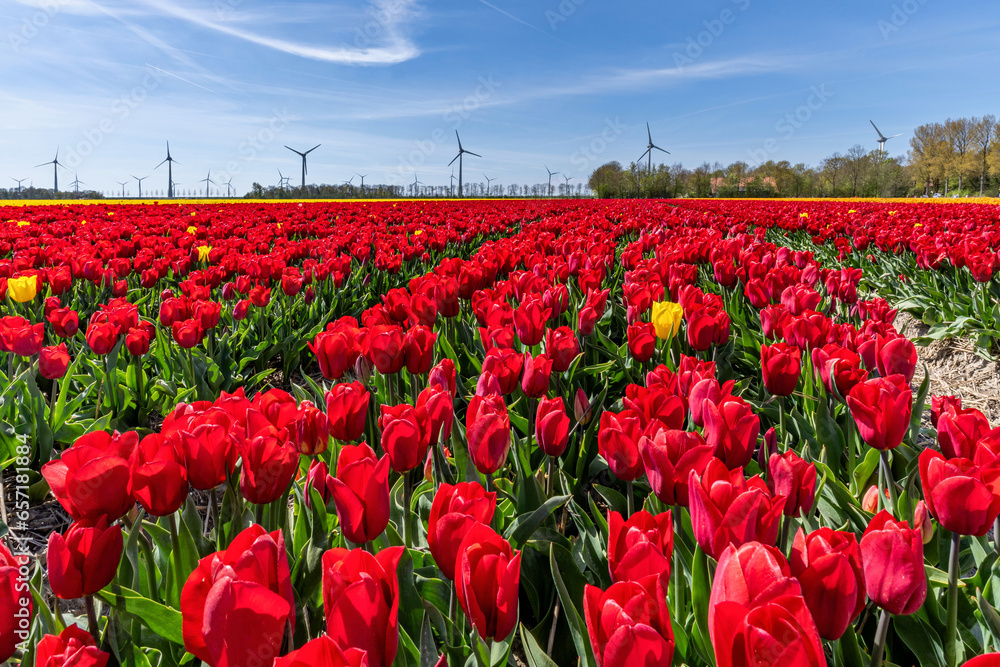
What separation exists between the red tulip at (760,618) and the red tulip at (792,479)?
1.60ft

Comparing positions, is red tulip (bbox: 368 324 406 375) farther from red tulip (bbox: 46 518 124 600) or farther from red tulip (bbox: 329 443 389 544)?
red tulip (bbox: 46 518 124 600)

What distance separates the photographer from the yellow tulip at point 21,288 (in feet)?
13.9

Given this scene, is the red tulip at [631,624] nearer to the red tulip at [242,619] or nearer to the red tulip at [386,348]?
the red tulip at [242,619]

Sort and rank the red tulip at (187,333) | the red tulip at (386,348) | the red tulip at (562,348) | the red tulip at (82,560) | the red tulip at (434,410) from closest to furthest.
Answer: the red tulip at (82,560) < the red tulip at (434,410) < the red tulip at (386,348) < the red tulip at (562,348) < the red tulip at (187,333)

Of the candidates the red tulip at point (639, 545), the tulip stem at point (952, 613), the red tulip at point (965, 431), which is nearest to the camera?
the red tulip at point (639, 545)

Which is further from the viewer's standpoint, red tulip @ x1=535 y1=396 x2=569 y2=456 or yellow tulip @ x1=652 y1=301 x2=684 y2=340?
yellow tulip @ x1=652 y1=301 x2=684 y2=340

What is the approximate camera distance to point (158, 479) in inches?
47.6

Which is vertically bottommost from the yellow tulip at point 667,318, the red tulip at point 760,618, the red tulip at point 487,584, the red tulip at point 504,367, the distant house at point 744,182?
the red tulip at point 487,584

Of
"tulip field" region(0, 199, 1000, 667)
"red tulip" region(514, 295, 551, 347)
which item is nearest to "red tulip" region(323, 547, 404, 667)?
"tulip field" region(0, 199, 1000, 667)

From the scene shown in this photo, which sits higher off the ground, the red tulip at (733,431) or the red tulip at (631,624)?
the red tulip at (733,431)

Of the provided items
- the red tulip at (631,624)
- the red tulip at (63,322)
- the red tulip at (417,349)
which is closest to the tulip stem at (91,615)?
the red tulip at (631,624)

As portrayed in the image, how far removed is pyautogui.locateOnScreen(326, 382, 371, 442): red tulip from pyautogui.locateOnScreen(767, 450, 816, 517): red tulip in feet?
3.37

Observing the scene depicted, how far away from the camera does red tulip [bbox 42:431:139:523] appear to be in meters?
1.16

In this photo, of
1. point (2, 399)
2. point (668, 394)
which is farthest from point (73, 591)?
point (2, 399)
